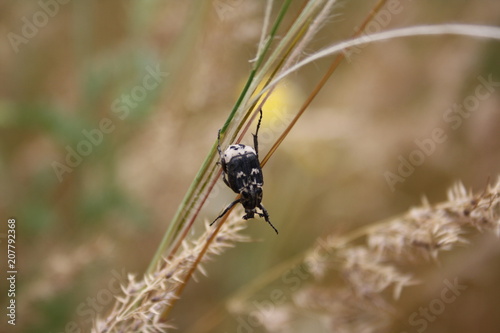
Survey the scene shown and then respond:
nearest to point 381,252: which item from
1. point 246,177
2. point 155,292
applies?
point 246,177

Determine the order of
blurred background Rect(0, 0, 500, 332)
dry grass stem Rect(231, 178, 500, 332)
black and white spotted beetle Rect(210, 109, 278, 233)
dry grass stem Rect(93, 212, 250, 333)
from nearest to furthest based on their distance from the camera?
dry grass stem Rect(93, 212, 250, 333) < dry grass stem Rect(231, 178, 500, 332) < black and white spotted beetle Rect(210, 109, 278, 233) < blurred background Rect(0, 0, 500, 332)

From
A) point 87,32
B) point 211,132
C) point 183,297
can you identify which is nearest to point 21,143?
point 87,32

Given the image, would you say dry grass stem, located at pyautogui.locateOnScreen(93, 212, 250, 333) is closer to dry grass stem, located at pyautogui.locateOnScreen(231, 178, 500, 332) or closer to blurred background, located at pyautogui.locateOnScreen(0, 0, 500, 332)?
dry grass stem, located at pyautogui.locateOnScreen(231, 178, 500, 332)

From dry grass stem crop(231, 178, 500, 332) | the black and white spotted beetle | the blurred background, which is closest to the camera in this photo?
dry grass stem crop(231, 178, 500, 332)

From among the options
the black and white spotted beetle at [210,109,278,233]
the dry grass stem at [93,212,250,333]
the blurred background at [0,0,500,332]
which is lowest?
the dry grass stem at [93,212,250,333]

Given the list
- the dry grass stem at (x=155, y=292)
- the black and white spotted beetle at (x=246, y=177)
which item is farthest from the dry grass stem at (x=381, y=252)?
the dry grass stem at (x=155, y=292)

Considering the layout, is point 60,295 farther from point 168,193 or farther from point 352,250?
point 352,250

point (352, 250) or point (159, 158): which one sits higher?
point (159, 158)

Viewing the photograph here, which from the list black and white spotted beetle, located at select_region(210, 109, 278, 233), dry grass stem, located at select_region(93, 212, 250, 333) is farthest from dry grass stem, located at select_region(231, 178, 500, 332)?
dry grass stem, located at select_region(93, 212, 250, 333)

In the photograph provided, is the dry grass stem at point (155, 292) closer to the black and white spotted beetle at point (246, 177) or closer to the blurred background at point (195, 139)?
the black and white spotted beetle at point (246, 177)
